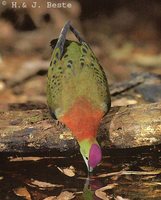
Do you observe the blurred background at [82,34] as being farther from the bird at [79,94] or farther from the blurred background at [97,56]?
the bird at [79,94]

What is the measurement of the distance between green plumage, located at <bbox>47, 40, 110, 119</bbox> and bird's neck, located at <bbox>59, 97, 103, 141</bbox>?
0.18ft

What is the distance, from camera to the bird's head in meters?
4.22

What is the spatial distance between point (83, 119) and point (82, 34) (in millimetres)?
5031

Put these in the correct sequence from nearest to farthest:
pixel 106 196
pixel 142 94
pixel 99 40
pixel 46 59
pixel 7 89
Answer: pixel 106 196, pixel 142 94, pixel 7 89, pixel 46 59, pixel 99 40

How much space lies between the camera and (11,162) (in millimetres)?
4883

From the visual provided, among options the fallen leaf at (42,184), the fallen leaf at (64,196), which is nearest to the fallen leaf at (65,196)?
the fallen leaf at (64,196)

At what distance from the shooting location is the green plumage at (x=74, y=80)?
467 cm

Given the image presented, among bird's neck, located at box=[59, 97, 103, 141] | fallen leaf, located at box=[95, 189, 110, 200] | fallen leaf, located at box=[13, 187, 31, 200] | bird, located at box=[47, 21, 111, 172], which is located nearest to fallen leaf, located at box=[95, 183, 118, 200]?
fallen leaf, located at box=[95, 189, 110, 200]

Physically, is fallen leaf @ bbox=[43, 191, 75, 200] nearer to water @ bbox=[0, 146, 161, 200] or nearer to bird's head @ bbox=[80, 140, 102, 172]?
water @ bbox=[0, 146, 161, 200]

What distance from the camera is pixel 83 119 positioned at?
4488 mm

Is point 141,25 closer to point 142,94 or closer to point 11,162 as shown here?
point 142,94

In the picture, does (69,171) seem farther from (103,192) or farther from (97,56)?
(97,56)

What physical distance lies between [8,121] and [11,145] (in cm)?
29

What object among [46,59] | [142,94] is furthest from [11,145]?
[46,59]
